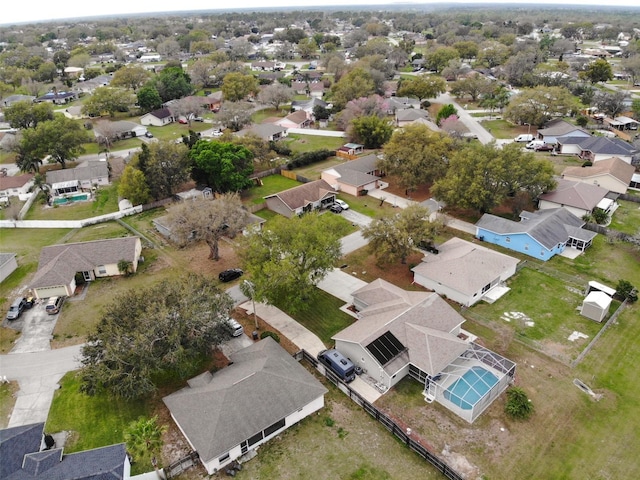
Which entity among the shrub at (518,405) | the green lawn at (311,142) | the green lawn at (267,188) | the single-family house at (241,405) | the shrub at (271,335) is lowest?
the green lawn at (311,142)

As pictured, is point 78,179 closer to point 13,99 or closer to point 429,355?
point 429,355

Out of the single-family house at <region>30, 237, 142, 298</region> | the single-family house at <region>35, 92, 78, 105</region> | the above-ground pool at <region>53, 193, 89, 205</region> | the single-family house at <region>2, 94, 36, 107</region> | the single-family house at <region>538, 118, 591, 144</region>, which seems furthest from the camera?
the single-family house at <region>35, 92, 78, 105</region>

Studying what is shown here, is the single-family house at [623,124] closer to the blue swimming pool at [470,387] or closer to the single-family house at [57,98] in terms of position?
the blue swimming pool at [470,387]

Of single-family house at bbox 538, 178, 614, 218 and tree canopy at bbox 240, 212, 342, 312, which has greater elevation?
tree canopy at bbox 240, 212, 342, 312

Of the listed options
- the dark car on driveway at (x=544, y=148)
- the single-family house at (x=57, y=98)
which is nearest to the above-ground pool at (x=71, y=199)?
the dark car on driveway at (x=544, y=148)

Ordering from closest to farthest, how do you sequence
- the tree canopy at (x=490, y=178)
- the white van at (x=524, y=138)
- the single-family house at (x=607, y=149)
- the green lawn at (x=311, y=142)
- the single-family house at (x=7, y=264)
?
the single-family house at (x=7, y=264), the tree canopy at (x=490, y=178), the single-family house at (x=607, y=149), the white van at (x=524, y=138), the green lawn at (x=311, y=142)

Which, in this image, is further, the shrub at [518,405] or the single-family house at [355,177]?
the single-family house at [355,177]

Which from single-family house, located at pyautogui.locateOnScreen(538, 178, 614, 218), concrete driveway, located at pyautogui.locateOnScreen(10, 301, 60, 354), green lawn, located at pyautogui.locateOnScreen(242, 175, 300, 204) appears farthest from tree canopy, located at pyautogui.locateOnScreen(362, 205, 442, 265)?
concrete driveway, located at pyautogui.locateOnScreen(10, 301, 60, 354)

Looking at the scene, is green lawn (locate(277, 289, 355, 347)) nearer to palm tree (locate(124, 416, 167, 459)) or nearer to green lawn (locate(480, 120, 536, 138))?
palm tree (locate(124, 416, 167, 459))
